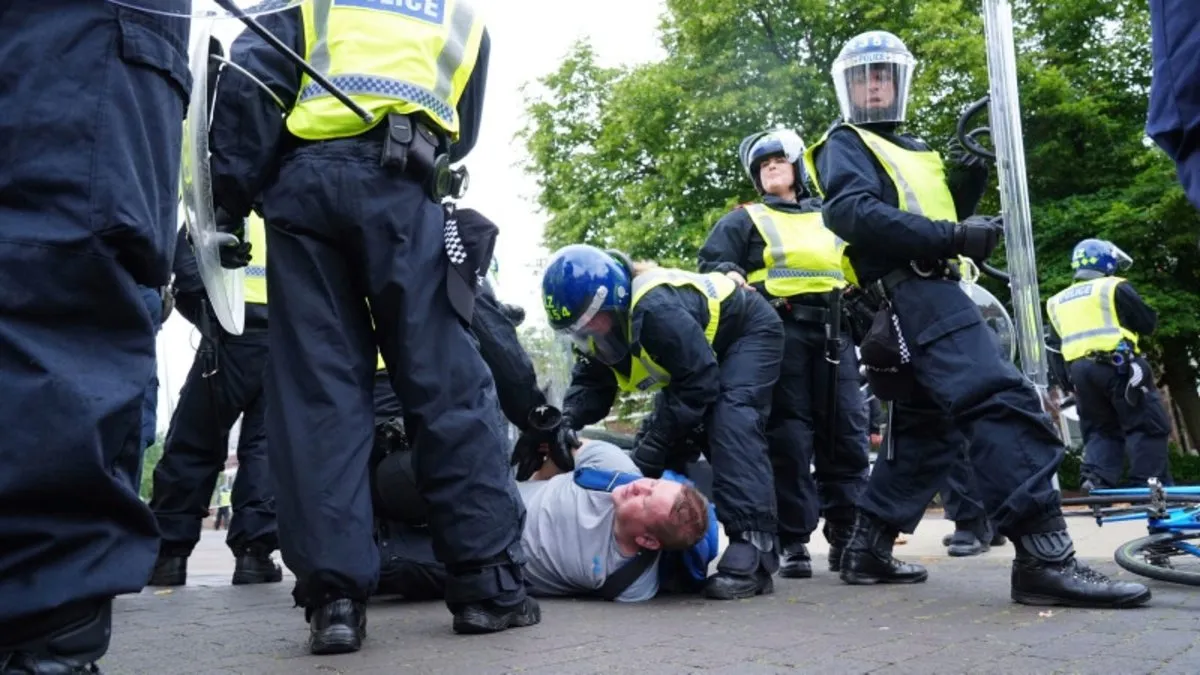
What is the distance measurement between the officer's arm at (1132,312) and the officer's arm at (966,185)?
5.42 meters

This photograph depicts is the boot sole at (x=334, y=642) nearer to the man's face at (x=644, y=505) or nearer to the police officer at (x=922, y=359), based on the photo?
the man's face at (x=644, y=505)

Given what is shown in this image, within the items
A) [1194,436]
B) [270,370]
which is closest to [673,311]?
[270,370]

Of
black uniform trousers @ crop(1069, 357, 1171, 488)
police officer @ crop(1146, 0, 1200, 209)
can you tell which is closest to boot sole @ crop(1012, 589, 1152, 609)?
police officer @ crop(1146, 0, 1200, 209)

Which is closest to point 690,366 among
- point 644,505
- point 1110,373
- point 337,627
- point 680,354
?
point 680,354

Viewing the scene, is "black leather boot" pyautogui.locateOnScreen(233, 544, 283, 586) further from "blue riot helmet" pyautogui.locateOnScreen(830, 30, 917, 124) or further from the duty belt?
"blue riot helmet" pyautogui.locateOnScreen(830, 30, 917, 124)

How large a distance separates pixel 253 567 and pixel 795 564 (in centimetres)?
243

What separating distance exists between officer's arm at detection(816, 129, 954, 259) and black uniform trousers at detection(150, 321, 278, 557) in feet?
8.34

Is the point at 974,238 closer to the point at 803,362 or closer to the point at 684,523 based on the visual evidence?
the point at 684,523

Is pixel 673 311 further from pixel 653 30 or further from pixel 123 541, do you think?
pixel 653 30

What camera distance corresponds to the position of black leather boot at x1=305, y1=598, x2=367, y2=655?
3.21m

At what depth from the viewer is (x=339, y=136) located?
136 inches

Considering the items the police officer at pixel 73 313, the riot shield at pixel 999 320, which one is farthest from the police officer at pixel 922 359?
the police officer at pixel 73 313

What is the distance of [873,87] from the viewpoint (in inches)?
189

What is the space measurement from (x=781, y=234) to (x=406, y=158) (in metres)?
3.00
